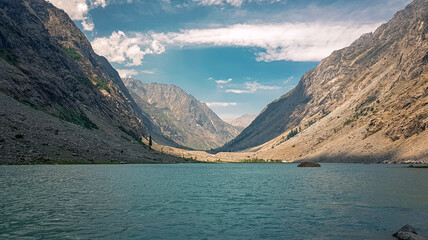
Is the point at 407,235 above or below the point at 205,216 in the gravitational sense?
above

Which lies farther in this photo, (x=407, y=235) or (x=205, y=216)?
(x=205, y=216)

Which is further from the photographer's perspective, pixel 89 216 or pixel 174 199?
pixel 174 199

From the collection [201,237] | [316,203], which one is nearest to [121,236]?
[201,237]

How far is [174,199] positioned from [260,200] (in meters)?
13.8

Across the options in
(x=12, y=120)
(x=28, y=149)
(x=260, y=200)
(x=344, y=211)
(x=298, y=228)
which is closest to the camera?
(x=298, y=228)

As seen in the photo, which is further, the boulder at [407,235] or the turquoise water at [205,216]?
the turquoise water at [205,216]

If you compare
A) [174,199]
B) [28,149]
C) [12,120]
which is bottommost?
[174,199]

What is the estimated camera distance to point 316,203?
4250cm

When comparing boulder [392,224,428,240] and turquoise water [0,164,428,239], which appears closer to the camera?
boulder [392,224,428,240]

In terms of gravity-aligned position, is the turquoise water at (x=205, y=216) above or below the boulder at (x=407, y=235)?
below

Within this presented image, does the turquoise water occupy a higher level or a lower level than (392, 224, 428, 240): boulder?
lower

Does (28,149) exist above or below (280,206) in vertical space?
above

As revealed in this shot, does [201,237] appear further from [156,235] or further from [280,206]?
[280,206]

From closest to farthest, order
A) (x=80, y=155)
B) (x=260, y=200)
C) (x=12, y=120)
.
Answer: (x=260, y=200) → (x=12, y=120) → (x=80, y=155)
